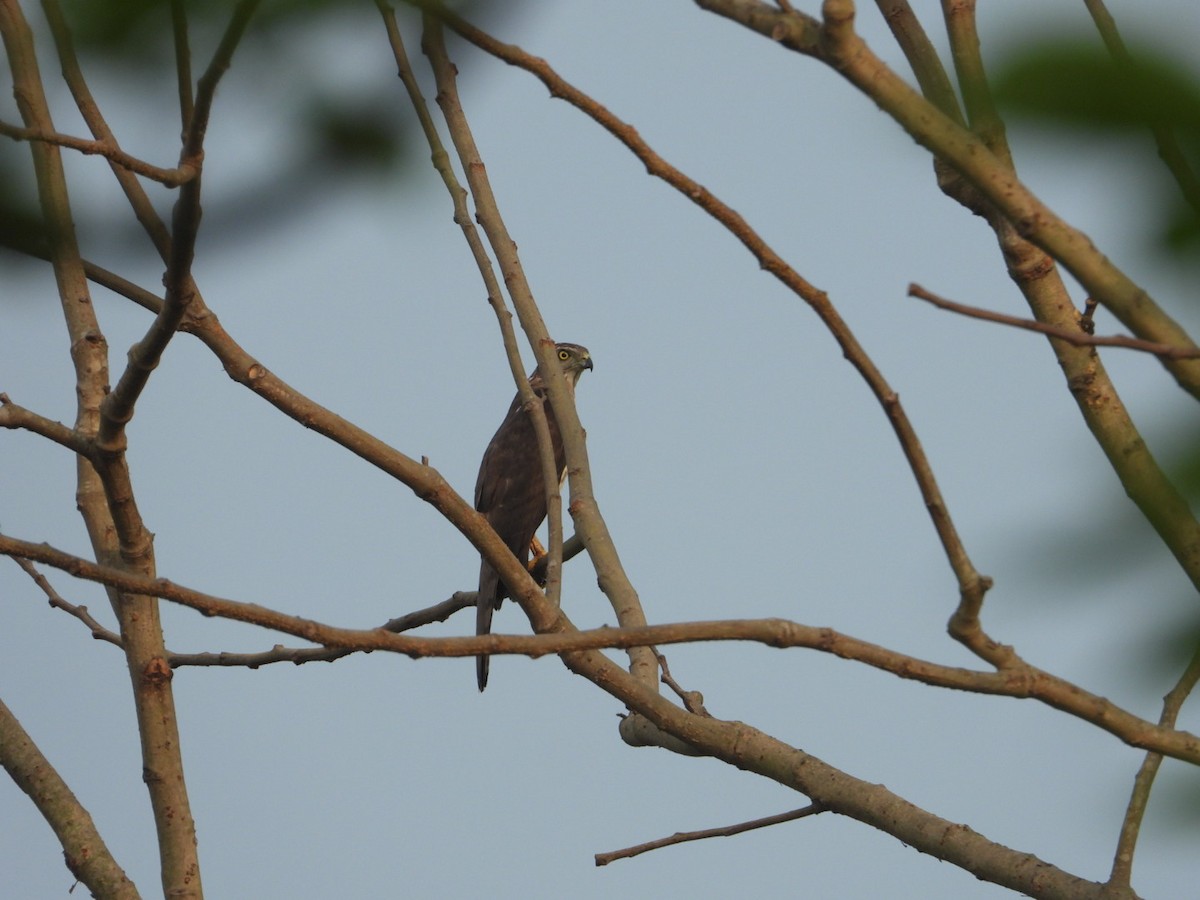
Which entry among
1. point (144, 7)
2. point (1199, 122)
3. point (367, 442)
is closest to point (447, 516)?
point (367, 442)

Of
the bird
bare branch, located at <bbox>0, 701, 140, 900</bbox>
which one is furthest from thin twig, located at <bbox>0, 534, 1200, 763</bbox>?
the bird

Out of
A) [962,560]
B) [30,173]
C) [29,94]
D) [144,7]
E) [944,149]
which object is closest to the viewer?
[144,7]

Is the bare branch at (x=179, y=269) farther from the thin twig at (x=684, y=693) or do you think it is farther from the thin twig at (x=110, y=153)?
the thin twig at (x=684, y=693)

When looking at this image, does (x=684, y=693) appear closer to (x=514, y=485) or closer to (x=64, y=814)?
(x=64, y=814)

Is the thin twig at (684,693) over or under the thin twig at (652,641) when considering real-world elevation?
over

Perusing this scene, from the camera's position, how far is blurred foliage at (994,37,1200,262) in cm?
56

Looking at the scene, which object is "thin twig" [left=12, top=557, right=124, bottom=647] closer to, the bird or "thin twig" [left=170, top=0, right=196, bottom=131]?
"thin twig" [left=170, top=0, right=196, bottom=131]

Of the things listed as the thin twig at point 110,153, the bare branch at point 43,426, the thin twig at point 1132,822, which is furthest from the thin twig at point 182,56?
the thin twig at point 1132,822

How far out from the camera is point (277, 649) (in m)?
3.33

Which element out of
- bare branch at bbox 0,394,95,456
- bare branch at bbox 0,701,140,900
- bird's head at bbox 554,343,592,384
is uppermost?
bird's head at bbox 554,343,592,384

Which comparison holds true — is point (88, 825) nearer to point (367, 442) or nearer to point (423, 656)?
point (367, 442)

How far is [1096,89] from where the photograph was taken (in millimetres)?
565

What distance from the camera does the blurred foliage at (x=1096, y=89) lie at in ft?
1.85

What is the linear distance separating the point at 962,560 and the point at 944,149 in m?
0.54
